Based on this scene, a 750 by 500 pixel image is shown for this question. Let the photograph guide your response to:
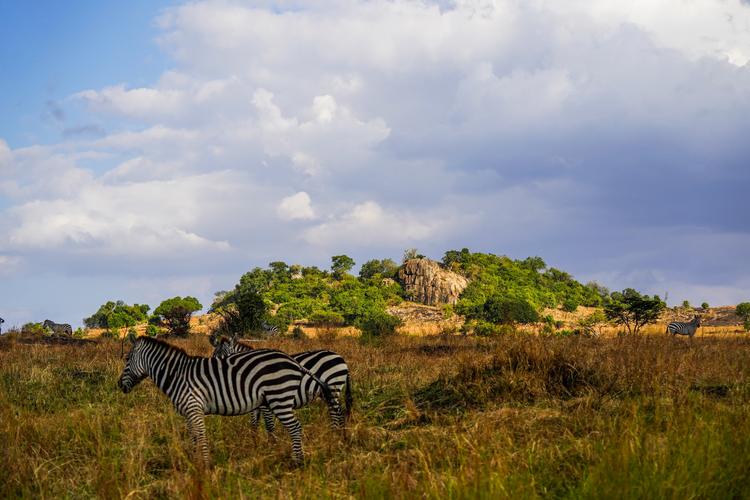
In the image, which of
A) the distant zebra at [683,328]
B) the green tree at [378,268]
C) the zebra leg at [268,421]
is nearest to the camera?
the zebra leg at [268,421]

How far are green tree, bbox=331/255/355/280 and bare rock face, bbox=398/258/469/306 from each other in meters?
9.85

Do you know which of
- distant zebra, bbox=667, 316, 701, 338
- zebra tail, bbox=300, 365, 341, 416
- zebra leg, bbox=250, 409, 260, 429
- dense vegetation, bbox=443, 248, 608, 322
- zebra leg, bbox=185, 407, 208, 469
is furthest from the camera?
dense vegetation, bbox=443, 248, 608, 322

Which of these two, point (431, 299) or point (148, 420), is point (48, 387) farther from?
point (431, 299)

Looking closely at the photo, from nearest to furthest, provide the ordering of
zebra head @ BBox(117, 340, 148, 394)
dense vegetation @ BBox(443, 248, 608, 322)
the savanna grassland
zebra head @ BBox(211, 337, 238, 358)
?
1. the savanna grassland
2. zebra head @ BBox(117, 340, 148, 394)
3. zebra head @ BBox(211, 337, 238, 358)
4. dense vegetation @ BBox(443, 248, 608, 322)

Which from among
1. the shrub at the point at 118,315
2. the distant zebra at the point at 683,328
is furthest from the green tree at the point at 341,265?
the distant zebra at the point at 683,328

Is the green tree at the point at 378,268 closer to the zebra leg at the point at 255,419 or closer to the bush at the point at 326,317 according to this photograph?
the bush at the point at 326,317

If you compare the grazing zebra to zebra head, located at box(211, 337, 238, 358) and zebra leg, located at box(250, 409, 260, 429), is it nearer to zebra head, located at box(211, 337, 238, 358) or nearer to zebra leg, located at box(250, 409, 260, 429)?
zebra leg, located at box(250, 409, 260, 429)

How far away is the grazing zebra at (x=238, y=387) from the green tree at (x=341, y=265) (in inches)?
2829

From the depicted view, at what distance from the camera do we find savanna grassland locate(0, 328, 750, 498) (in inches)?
230

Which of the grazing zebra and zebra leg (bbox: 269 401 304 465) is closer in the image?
zebra leg (bbox: 269 401 304 465)

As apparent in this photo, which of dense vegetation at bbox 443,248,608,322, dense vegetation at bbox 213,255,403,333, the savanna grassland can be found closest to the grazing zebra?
the savanna grassland

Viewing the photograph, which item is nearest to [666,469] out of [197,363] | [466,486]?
[466,486]

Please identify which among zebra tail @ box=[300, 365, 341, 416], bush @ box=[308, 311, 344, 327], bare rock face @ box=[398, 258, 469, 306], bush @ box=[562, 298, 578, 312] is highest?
bare rock face @ box=[398, 258, 469, 306]

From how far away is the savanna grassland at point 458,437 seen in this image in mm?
5852
